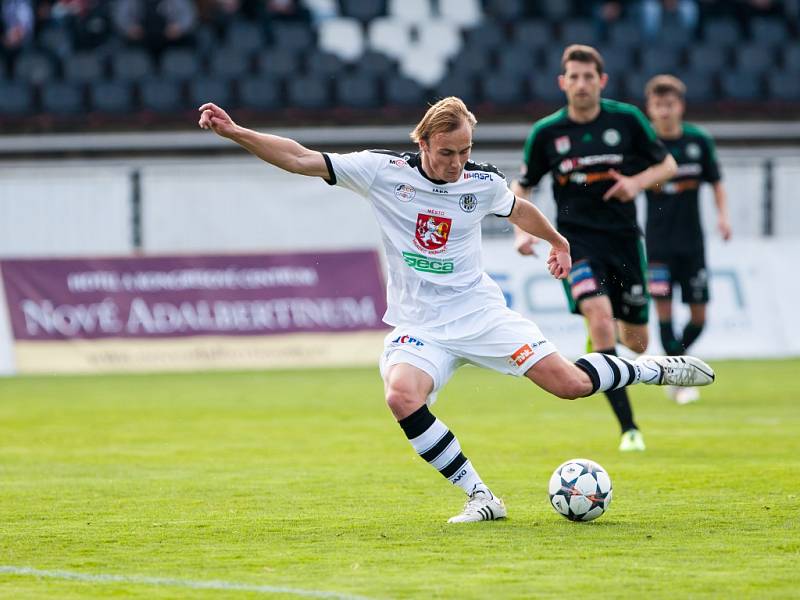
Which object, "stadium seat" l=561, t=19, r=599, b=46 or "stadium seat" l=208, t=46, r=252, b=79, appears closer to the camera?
"stadium seat" l=208, t=46, r=252, b=79

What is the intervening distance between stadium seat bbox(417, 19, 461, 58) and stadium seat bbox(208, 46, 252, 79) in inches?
122

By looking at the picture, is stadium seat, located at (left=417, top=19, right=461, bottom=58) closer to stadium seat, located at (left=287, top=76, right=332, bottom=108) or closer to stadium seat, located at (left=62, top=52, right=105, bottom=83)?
stadium seat, located at (left=287, top=76, right=332, bottom=108)

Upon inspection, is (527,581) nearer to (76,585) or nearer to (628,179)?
(76,585)

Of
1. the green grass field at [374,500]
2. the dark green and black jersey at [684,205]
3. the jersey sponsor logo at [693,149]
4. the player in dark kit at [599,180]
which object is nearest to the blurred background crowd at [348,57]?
the dark green and black jersey at [684,205]

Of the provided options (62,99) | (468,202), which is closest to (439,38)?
(62,99)

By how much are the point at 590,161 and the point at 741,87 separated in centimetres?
1431

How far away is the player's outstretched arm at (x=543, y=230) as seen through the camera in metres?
7.22

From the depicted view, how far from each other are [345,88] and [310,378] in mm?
7720

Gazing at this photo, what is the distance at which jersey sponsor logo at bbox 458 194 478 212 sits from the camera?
695 centimetres

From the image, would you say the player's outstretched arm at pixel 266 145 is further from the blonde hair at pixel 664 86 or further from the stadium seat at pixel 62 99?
the stadium seat at pixel 62 99

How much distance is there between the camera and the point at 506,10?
2484cm

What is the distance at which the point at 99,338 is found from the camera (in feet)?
56.3

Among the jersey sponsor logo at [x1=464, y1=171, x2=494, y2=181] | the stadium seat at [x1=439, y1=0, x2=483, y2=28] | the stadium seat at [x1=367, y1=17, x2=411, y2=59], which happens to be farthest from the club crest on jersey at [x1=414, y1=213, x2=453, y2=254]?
the stadium seat at [x1=439, y1=0, x2=483, y2=28]

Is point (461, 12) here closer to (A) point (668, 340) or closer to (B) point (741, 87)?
(B) point (741, 87)
